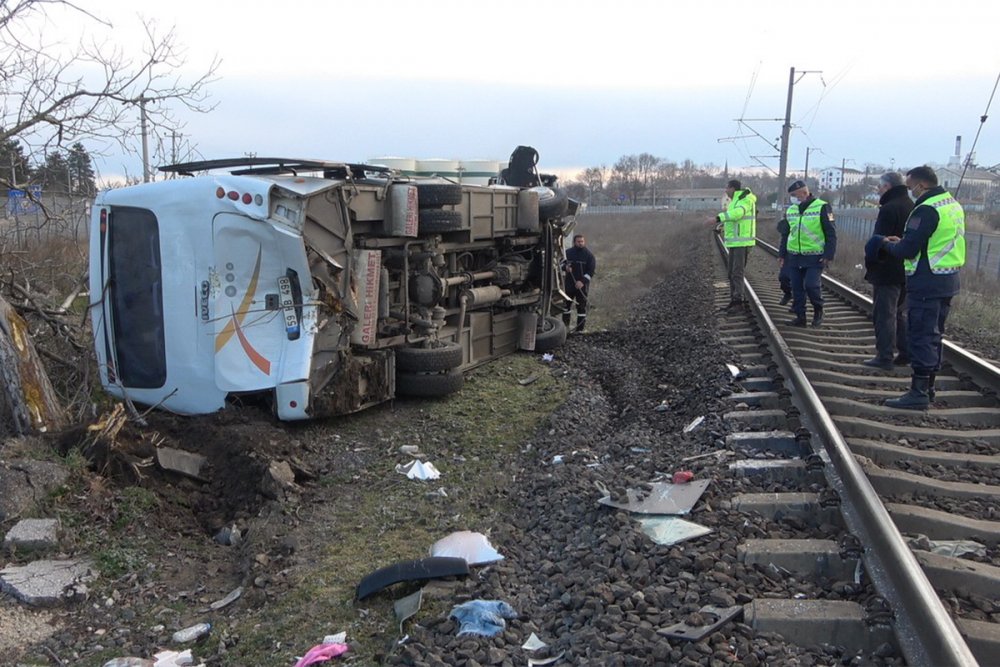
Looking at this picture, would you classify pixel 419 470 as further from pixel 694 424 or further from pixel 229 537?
pixel 694 424

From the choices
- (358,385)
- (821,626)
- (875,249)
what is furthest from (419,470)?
(875,249)

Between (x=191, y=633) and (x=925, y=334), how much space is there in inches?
210

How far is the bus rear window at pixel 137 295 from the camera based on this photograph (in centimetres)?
616

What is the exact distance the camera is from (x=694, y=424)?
5.93m

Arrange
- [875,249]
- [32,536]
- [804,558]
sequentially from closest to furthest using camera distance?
[804,558] → [32,536] → [875,249]

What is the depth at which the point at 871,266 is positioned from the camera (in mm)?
7305

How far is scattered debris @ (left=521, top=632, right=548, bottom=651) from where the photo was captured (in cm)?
313

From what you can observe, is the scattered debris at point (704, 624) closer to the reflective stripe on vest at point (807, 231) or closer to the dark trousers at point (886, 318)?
the dark trousers at point (886, 318)

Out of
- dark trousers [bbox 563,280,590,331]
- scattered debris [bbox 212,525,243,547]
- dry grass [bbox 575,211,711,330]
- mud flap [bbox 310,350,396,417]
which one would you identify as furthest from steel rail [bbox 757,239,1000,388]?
dry grass [bbox 575,211,711,330]

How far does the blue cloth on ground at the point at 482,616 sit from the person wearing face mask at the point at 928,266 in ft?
13.2

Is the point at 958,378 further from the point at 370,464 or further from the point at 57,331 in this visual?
the point at 57,331

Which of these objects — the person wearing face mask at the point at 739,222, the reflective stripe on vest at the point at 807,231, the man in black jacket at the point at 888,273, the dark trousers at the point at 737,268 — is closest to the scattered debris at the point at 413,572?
the man in black jacket at the point at 888,273

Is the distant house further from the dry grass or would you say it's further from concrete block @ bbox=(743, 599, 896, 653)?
concrete block @ bbox=(743, 599, 896, 653)

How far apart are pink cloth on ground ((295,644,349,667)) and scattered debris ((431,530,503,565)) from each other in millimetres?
810
